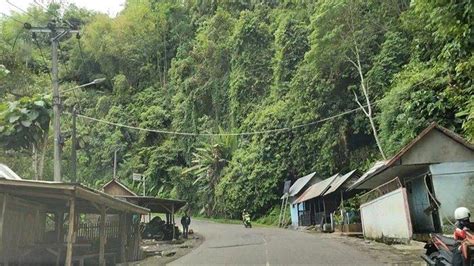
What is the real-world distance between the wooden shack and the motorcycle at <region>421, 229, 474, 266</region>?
7.34 meters

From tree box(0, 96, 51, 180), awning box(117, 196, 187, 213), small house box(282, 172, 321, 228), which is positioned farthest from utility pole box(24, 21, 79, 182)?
small house box(282, 172, 321, 228)

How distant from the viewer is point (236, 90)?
4366 cm

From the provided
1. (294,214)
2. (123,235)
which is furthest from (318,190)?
Answer: (123,235)

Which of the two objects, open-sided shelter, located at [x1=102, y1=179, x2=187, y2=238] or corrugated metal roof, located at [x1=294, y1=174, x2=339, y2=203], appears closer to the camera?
open-sided shelter, located at [x1=102, y1=179, x2=187, y2=238]

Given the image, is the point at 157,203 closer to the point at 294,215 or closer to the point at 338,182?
the point at 338,182

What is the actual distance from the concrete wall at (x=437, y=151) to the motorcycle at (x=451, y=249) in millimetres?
5998

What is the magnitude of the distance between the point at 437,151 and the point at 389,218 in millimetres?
3441

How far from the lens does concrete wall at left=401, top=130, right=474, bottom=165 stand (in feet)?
46.9

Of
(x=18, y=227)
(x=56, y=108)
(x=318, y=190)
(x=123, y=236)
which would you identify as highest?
(x=56, y=108)

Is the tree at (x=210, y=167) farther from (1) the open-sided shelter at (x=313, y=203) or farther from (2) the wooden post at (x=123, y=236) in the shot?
(2) the wooden post at (x=123, y=236)

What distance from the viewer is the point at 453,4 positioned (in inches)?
291

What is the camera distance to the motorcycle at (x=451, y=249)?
6.69 m

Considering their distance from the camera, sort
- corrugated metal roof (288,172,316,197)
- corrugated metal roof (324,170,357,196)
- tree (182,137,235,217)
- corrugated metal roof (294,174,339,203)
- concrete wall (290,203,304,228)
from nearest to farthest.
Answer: corrugated metal roof (324,170,357,196), corrugated metal roof (294,174,339,203), corrugated metal roof (288,172,316,197), concrete wall (290,203,304,228), tree (182,137,235,217)

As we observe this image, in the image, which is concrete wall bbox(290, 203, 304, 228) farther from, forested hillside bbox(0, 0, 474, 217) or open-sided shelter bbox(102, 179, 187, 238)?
open-sided shelter bbox(102, 179, 187, 238)
